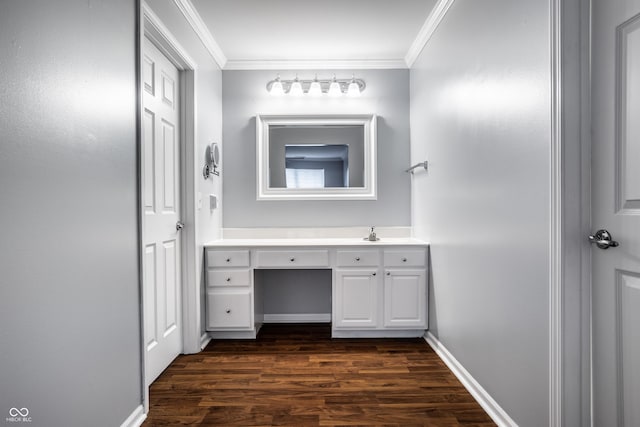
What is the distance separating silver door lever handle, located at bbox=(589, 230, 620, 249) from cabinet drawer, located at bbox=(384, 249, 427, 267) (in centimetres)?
157

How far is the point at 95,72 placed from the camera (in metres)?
1.37

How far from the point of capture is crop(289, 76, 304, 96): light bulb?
3.09 meters

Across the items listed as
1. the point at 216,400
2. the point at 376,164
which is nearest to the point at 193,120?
the point at 376,164

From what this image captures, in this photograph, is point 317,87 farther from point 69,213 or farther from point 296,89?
point 69,213

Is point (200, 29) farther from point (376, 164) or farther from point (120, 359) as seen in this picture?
point (120, 359)

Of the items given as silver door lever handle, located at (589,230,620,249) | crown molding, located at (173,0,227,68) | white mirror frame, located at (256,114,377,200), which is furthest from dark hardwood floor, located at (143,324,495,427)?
crown molding, located at (173,0,227,68)

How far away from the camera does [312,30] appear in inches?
103

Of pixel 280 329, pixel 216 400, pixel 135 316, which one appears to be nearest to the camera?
pixel 135 316

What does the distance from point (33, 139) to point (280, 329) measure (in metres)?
2.41

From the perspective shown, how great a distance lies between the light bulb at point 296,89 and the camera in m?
3.09

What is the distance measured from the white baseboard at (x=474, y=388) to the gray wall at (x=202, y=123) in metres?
1.75

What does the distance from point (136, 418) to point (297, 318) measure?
1.71 metres

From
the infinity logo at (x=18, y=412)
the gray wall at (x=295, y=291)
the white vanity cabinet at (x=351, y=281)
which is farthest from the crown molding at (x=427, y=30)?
the infinity logo at (x=18, y=412)

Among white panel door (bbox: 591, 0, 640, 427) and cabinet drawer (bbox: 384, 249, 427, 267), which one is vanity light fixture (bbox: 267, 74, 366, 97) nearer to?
cabinet drawer (bbox: 384, 249, 427, 267)
